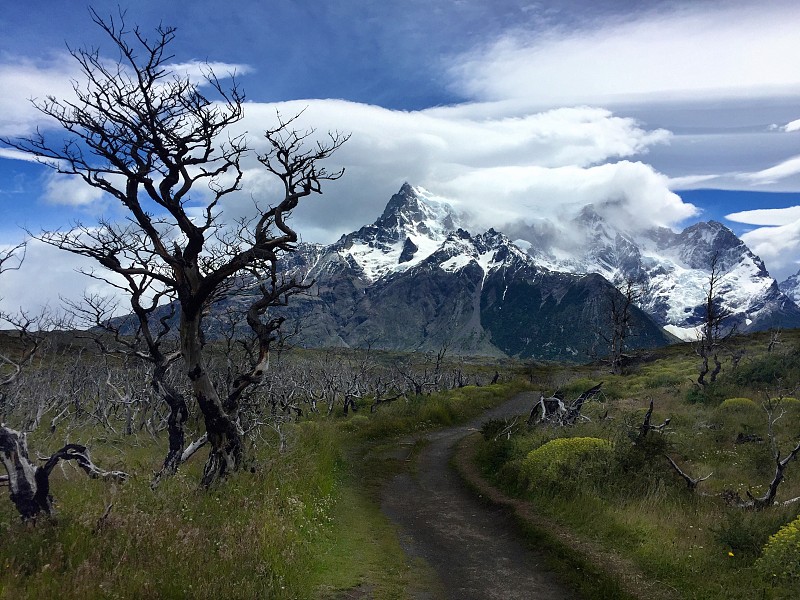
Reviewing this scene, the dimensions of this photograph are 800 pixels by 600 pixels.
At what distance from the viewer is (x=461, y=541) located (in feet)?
45.3

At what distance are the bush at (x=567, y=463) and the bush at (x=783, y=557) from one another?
5.72m

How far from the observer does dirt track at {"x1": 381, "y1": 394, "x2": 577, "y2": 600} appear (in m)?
10.8

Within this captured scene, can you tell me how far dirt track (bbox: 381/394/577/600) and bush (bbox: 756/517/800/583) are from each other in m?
3.64

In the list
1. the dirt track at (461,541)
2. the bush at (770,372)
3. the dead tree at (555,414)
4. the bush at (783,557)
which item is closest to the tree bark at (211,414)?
the dirt track at (461,541)

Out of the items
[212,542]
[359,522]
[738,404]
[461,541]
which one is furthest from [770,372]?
[212,542]

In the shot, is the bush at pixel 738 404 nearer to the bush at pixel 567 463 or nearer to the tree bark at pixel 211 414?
the bush at pixel 567 463

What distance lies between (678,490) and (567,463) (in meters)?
3.16

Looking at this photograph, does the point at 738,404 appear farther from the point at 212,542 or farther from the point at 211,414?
the point at 212,542

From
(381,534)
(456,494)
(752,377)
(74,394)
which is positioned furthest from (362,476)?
(74,394)

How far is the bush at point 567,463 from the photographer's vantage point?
16359 mm

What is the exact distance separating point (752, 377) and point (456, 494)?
28.6 metres

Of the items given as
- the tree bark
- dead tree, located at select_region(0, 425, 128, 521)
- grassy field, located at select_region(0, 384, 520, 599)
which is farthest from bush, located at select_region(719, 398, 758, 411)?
dead tree, located at select_region(0, 425, 128, 521)

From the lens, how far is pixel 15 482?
8.69m

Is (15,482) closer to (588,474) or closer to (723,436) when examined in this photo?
(588,474)
